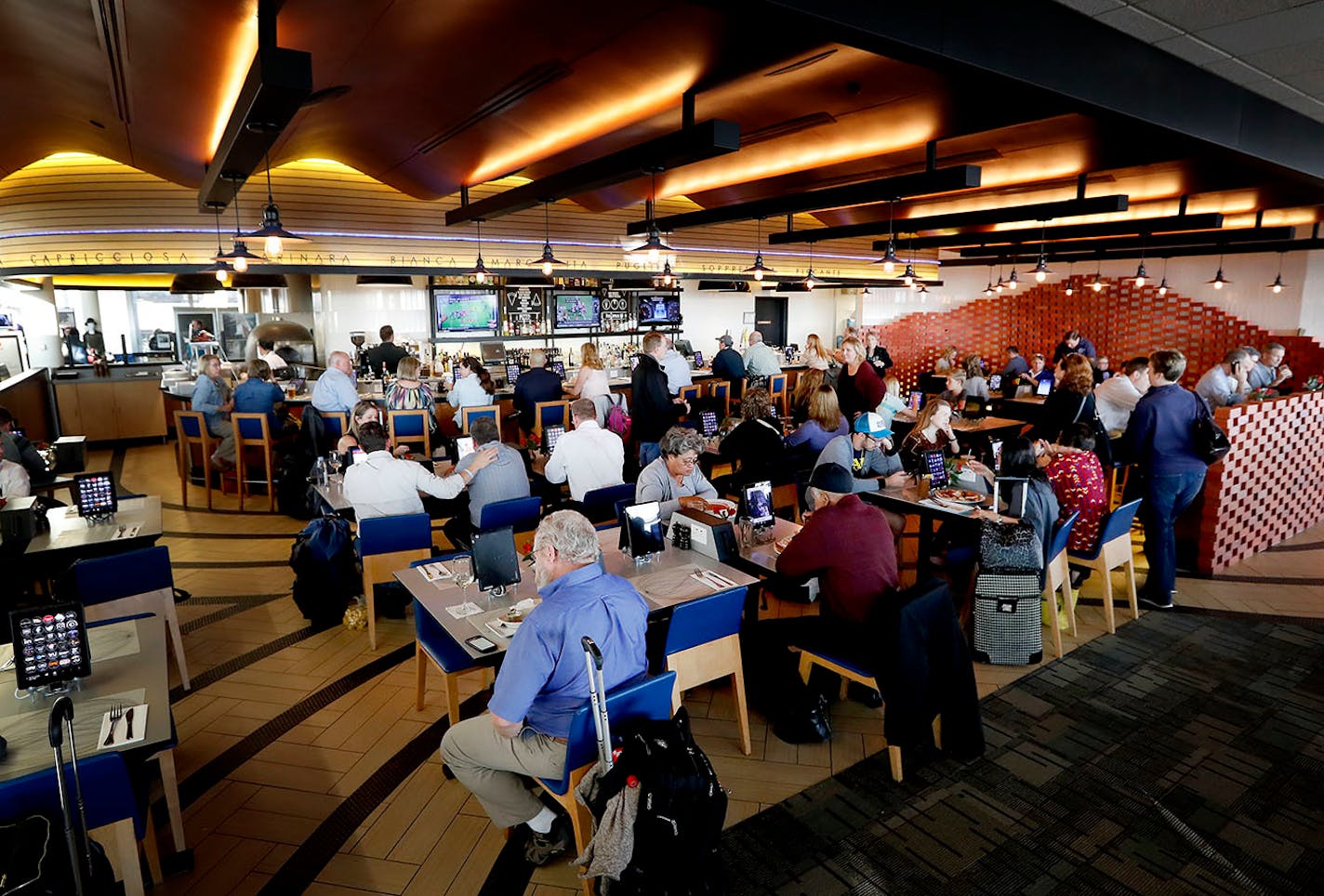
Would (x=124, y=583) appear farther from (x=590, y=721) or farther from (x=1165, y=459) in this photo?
(x=1165, y=459)

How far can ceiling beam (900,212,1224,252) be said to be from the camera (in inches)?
367

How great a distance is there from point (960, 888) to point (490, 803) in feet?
6.11

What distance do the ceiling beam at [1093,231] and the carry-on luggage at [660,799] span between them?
10037 millimetres

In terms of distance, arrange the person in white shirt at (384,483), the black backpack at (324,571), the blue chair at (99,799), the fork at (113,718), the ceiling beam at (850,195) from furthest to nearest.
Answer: the ceiling beam at (850,195) → the black backpack at (324,571) → the person in white shirt at (384,483) → the fork at (113,718) → the blue chair at (99,799)

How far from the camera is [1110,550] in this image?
4.82 m

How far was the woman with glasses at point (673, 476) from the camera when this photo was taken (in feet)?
14.6

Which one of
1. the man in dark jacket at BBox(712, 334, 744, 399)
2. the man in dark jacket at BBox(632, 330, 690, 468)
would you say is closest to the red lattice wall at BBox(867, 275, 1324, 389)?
the man in dark jacket at BBox(712, 334, 744, 399)

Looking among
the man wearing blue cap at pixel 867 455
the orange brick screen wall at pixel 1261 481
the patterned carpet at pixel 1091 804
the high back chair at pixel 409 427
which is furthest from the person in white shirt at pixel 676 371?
the patterned carpet at pixel 1091 804

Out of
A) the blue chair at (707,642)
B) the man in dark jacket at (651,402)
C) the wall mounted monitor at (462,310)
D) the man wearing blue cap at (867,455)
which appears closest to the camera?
the blue chair at (707,642)

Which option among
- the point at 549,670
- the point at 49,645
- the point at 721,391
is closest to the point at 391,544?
the point at 49,645

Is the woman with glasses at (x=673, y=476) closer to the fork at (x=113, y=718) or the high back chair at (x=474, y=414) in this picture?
the fork at (x=113, y=718)

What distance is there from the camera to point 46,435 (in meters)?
10.2

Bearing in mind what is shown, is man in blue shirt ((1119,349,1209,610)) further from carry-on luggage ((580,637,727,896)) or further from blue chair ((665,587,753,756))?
carry-on luggage ((580,637,727,896))

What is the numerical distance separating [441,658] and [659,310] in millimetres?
11596
